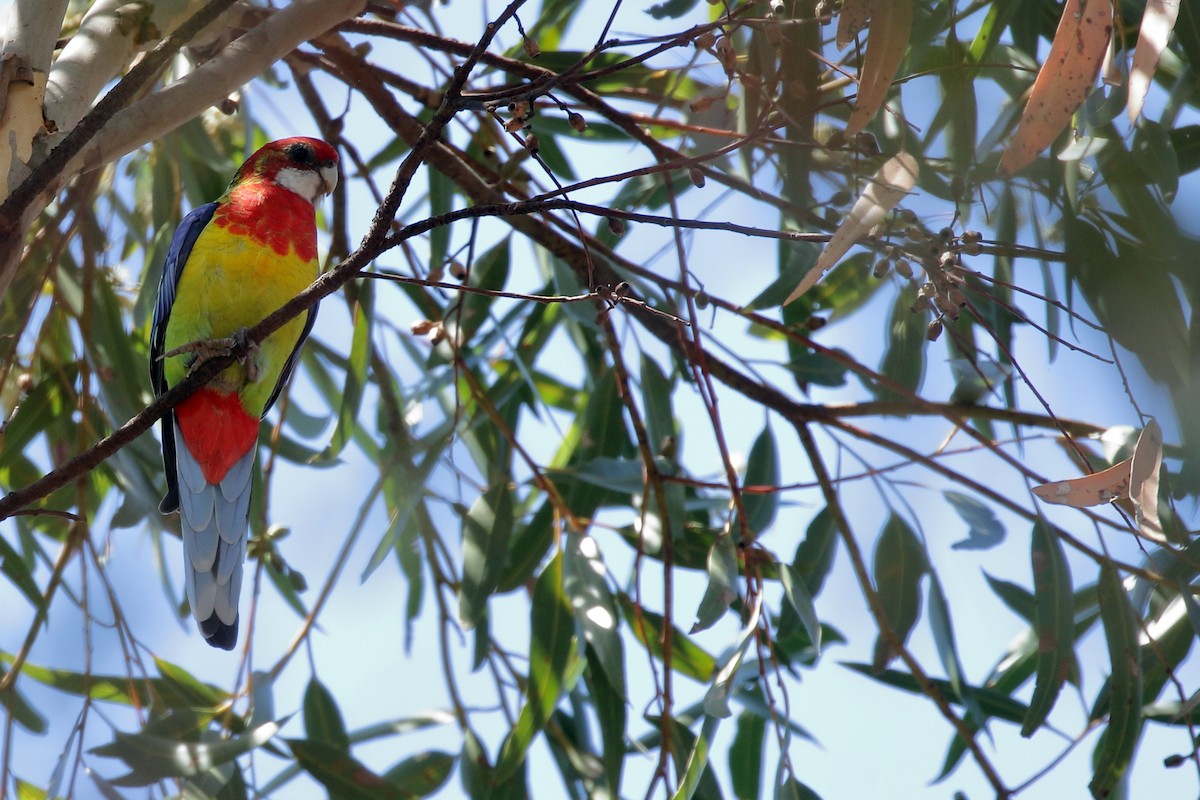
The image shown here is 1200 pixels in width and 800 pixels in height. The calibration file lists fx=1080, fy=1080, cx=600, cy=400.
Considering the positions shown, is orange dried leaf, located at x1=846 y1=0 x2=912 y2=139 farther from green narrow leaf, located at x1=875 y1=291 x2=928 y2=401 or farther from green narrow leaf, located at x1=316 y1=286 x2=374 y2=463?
green narrow leaf, located at x1=316 y1=286 x2=374 y2=463

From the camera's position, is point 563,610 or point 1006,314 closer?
point 1006,314

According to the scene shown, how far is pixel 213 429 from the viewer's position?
7.92ft

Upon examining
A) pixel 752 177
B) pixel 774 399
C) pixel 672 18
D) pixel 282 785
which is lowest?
pixel 282 785

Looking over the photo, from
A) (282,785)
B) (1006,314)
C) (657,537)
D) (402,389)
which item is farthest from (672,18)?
(282,785)

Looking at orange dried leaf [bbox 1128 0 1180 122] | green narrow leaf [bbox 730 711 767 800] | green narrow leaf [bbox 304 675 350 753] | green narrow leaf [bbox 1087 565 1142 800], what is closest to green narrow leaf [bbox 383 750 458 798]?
Answer: green narrow leaf [bbox 304 675 350 753]

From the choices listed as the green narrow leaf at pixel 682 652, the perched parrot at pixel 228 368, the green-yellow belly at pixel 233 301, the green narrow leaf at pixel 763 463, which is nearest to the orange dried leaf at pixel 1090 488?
the green narrow leaf at pixel 763 463

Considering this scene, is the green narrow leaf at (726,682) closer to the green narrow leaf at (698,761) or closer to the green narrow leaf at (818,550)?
the green narrow leaf at (698,761)

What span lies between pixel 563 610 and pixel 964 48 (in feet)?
4.87

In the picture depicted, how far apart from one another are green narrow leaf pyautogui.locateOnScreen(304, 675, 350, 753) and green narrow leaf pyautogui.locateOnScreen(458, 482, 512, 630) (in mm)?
469

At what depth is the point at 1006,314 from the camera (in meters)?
2.27

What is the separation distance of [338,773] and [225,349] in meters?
1.02

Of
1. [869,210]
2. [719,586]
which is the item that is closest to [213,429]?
[719,586]

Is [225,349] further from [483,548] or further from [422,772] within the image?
[422,772]

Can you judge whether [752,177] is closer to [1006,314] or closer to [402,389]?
[1006,314]
